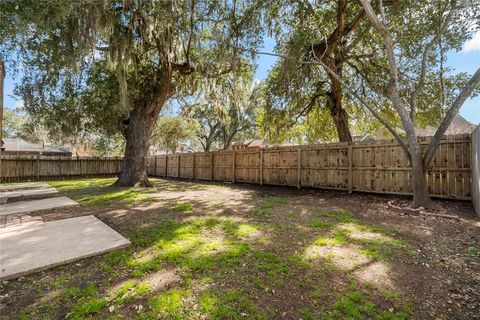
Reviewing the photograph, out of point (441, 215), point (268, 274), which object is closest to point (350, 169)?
point (441, 215)

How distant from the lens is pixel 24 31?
16.8ft

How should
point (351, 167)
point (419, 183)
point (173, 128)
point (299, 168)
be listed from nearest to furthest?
point (419, 183) → point (351, 167) → point (299, 168) → point (173, 128)

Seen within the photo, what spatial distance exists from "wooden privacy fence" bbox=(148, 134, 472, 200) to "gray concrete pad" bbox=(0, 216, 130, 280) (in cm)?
585

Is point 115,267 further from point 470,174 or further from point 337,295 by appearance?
point 470,174

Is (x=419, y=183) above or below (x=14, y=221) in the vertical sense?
above

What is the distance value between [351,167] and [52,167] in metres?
15.4

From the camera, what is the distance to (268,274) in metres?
2.27

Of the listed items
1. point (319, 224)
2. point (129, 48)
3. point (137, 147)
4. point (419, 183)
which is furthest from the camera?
point (137, 147)

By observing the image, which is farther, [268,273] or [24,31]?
[24,31]

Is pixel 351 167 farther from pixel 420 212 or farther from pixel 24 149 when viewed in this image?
pixel 24 149

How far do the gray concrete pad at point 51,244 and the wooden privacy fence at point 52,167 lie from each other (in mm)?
12198

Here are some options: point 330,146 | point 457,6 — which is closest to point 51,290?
point 330,146

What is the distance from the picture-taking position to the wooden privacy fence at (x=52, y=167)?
1235cm

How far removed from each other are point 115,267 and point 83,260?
18.0 inches
